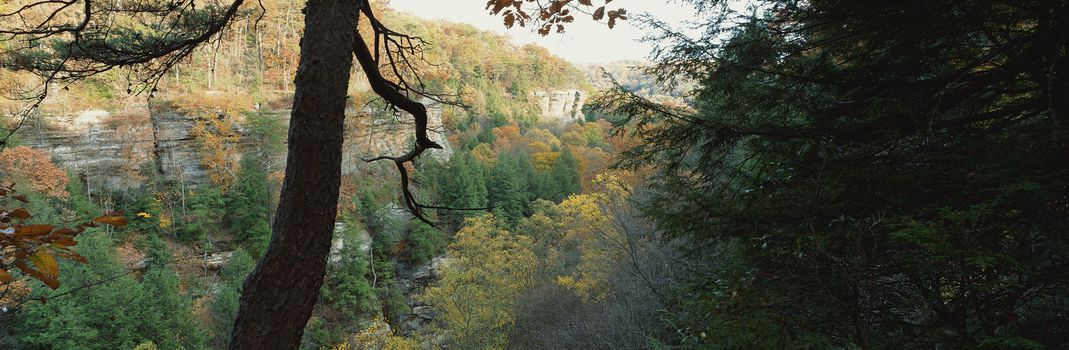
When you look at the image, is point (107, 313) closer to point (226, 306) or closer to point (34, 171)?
point (226, 306)

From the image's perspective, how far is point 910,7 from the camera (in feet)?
7.72

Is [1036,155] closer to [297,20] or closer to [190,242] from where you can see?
[190,242]

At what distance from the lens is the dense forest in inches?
66.4

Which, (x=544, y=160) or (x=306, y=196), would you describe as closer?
(x=306, y=196)

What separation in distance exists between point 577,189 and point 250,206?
1703cm

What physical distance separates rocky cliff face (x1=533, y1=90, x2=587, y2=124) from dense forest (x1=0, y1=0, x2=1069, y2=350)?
14274 millimetres

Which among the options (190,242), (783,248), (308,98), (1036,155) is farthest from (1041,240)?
(190,242)

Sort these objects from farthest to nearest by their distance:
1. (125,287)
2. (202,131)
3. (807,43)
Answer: (202,131), (125,287), (807,43)

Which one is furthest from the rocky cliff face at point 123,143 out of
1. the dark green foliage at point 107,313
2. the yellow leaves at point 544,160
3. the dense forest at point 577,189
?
the yellow leaves at point 544,160

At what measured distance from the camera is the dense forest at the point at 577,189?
1.69 meters

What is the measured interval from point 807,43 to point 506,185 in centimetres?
2384

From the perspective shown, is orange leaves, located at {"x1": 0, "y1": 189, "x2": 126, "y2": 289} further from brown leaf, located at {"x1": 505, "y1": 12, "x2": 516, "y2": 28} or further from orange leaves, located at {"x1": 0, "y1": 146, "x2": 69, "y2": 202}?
orange leaves, located at {"x1": 0, "y1": 146, "x2": 69, "y2": 202}

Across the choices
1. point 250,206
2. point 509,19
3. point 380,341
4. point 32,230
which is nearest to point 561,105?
point 250,206

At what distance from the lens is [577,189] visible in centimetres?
→ 2931
